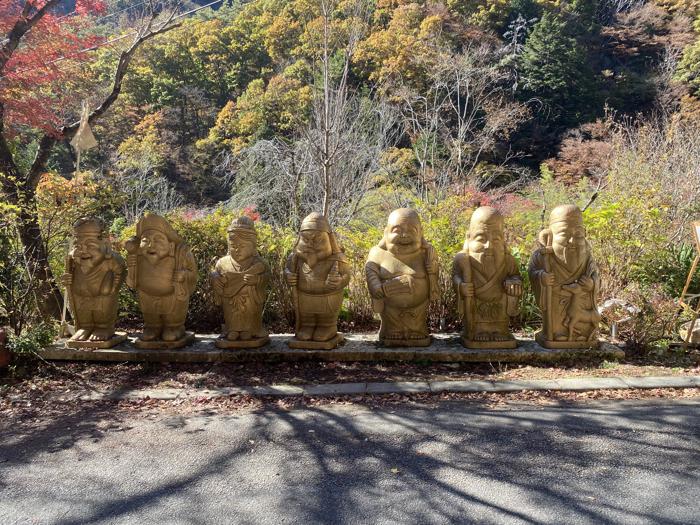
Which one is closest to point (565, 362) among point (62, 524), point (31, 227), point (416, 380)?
point (416, 380)

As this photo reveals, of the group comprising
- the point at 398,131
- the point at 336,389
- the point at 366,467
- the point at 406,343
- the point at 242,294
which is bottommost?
the point at 366,467

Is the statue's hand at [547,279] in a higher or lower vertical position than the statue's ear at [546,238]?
lower

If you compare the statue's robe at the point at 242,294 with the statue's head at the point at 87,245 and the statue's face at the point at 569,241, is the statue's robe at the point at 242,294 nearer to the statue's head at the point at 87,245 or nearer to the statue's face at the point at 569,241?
the statue's head at the point at 87,245

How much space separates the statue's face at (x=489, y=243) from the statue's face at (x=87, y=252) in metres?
4.19

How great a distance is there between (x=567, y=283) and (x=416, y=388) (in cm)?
207

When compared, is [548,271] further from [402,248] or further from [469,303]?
[402,248]

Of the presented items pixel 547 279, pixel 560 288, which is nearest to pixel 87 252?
pixel 547 279

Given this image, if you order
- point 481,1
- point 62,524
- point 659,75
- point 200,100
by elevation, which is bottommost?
point 62,524

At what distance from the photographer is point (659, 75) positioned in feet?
71.5

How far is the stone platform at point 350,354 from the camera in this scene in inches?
216

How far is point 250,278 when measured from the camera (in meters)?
5.55

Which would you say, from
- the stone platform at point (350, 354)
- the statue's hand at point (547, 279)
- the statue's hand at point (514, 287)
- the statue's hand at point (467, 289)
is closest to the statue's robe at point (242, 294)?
the stone platform at point (350, 354)

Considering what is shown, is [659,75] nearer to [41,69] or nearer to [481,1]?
[481,1]

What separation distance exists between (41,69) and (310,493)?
5.46 metres
